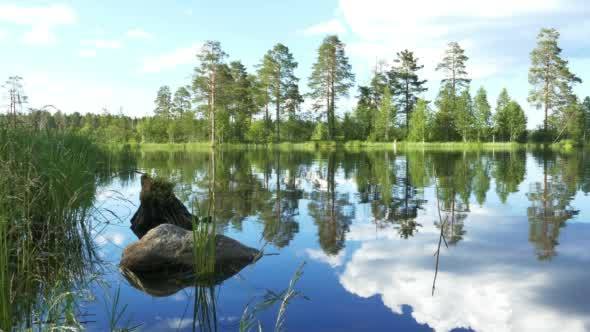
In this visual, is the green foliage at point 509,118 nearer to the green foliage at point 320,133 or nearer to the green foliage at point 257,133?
the green foliage at point 320,133

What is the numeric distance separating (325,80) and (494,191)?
49911 millimetres

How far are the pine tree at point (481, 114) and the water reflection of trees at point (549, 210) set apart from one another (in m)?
44.0

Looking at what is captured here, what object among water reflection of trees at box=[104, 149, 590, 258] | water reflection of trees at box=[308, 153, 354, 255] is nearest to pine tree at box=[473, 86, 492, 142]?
water reflection of trees at box=[104, 149, 590, 258]

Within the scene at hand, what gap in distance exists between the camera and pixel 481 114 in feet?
199

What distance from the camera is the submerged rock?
6.66 metres

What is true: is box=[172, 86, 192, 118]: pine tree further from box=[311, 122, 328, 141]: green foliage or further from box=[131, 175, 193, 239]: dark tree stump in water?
box=[131, 175, 193, 239]: dark tree stump in water

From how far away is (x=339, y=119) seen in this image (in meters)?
65.0

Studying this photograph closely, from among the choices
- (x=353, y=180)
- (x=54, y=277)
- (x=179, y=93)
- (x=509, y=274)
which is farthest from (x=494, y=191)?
(x=179, y=93)

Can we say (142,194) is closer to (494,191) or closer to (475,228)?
(475,228)

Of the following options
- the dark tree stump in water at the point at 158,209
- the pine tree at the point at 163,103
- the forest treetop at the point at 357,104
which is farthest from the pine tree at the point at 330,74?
the dark tree stump in water at the point at 158,209

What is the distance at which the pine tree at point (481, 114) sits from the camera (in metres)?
60.5

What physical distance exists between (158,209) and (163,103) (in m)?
77.6

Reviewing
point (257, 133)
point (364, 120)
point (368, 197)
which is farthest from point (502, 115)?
point (368, 197)

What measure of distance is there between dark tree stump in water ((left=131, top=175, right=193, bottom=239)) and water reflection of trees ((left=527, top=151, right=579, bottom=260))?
22.1 ft
